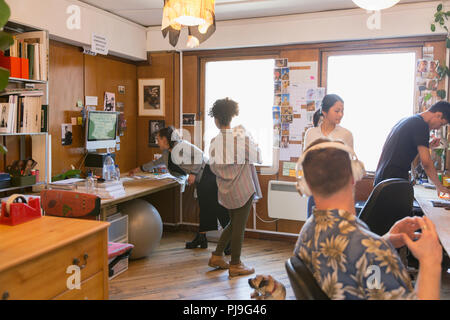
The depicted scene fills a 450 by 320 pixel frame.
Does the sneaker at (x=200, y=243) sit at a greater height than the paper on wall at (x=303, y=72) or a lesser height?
lesser

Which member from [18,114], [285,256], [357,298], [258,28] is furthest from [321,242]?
[258,28]

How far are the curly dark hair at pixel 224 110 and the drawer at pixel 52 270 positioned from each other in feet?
5.36

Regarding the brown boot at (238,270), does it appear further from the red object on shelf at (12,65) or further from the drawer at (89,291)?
the red object on shelf at (12,65)

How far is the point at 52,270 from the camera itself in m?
1.75

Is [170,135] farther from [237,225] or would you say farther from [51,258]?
[51,258]

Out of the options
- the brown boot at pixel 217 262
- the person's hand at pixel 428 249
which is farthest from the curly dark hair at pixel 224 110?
the person's hand at pixel 428 249

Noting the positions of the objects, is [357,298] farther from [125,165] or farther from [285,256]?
[125,165]

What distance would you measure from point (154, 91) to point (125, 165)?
96 cm

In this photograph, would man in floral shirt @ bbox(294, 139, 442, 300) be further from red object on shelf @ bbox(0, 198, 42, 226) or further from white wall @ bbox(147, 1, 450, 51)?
white wall @ bbox(147, 1, 450, 51)

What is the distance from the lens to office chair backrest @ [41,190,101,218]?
7.78ft

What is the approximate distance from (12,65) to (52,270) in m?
1.89

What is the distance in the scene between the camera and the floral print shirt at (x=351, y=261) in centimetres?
117

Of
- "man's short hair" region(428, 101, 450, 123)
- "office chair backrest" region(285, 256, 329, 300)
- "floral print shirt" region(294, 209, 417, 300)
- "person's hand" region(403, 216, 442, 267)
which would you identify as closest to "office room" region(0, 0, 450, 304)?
"man's short hair" region(428, 101, 450, 123)

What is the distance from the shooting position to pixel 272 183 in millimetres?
4594
